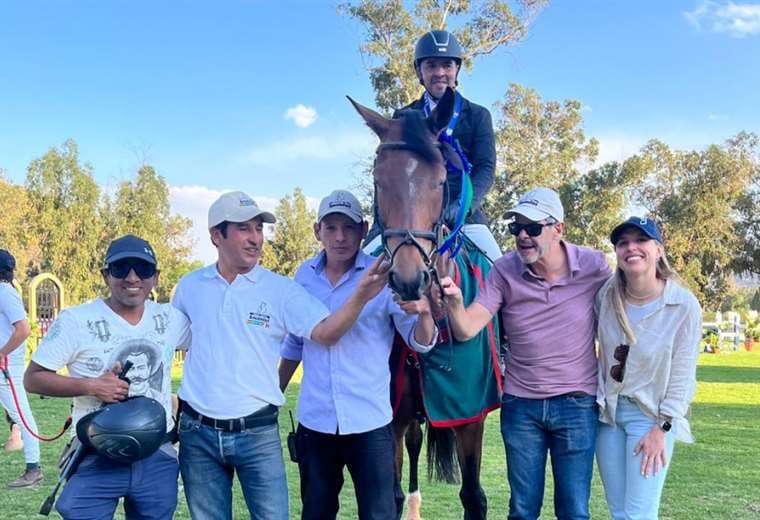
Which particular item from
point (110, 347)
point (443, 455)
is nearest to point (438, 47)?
point (110, 347)

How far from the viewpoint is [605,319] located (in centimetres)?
337

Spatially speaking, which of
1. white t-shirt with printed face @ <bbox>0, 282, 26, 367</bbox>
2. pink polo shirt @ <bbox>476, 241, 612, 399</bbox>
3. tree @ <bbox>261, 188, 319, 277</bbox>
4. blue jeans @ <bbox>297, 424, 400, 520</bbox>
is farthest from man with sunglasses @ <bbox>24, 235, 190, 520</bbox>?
tree @ <bbox>261, 188, 319, 277</bbox>

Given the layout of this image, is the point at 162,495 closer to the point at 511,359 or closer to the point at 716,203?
the point at 511,359

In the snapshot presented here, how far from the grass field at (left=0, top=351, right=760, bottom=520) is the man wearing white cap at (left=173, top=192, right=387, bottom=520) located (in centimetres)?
277

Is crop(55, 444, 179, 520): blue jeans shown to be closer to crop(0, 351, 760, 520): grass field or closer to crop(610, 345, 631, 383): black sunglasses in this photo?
crop(610, 345, 631, 383): black sunglasses

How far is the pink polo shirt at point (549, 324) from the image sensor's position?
3.38 m

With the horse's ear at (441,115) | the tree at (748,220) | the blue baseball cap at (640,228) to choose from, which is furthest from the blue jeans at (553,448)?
the tree at (748,220)

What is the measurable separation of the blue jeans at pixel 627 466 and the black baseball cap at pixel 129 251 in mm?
2511

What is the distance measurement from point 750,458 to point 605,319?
5.83 meters

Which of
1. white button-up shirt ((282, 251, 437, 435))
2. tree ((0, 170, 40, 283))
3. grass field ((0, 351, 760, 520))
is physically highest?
tree ((0, 170, 40, 283))

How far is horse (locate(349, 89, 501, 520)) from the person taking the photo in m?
2.76

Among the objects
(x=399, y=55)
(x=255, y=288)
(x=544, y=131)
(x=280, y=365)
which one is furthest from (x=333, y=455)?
(x=544, y=131)

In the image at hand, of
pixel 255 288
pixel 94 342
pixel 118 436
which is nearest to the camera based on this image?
pixel 118 436

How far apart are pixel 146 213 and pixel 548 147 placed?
2078 cm
